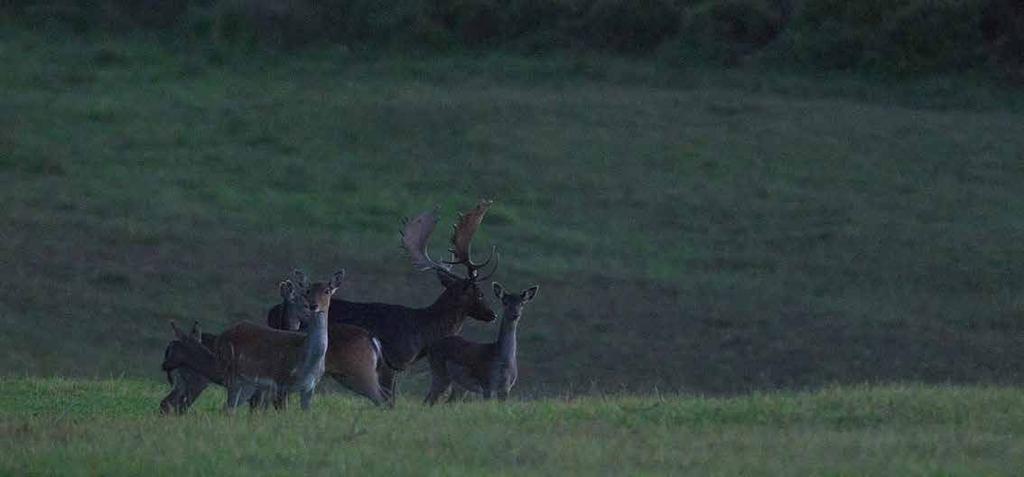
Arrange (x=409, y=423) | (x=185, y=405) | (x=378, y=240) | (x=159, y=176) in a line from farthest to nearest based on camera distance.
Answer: (x=159, y=176)
(x=378, y=240)
(x=185, y=405)
(x=409, y=423)

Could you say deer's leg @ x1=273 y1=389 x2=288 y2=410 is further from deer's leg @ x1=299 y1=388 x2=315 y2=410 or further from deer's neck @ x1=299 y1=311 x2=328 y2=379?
deer's neck @ x1=299 y1=311 x2=328 y2=379

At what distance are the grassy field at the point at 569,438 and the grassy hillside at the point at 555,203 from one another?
23.1 ft

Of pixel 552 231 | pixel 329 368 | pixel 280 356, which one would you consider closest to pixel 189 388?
pixel 280 356

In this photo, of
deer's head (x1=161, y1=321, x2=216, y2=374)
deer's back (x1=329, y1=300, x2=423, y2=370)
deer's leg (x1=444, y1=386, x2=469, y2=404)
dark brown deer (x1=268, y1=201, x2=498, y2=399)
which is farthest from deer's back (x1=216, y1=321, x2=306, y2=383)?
deer's back (x1=329, y1=300, x2=423, y2=370)

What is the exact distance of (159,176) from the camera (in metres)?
29.3

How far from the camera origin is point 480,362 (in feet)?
50.1

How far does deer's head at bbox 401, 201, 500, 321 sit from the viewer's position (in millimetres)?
17375

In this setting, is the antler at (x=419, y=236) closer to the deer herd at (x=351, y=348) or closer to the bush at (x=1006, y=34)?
the deer herd at (x=351, y=348)

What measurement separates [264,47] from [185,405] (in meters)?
22.8

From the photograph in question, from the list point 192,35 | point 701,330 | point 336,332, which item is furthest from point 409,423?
point 192,35

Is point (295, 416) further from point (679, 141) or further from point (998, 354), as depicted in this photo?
point (679, 141)

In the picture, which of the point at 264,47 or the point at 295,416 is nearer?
the point at 295,416

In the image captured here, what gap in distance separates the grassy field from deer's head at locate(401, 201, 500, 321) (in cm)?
350

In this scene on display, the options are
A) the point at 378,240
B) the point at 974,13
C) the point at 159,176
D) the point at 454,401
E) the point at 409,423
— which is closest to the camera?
the point at 409,423
